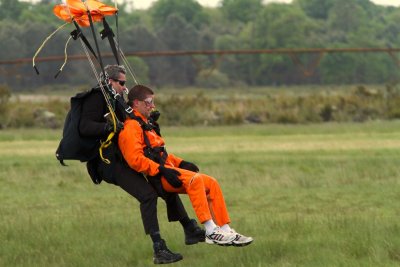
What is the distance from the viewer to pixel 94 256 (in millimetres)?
10469

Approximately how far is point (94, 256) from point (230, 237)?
1503 millimetres

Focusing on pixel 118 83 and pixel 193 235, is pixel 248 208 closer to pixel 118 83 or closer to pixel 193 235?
pixel 193 235

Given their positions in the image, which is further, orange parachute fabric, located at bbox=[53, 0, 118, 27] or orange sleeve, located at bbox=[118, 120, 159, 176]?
orange parachute fabric, located at bbox=[53, 0, 118, 27]

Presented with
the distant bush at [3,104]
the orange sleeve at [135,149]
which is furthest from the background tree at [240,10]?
the orange sleeve at [135,149]

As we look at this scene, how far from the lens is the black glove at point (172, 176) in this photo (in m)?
9.90

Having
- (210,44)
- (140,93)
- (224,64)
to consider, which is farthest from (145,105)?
(210,44)

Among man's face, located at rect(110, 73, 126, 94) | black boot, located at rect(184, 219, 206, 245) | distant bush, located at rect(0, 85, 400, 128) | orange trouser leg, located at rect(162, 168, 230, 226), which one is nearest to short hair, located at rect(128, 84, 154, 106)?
man's face, located at rect(110, 73, 126, 94)

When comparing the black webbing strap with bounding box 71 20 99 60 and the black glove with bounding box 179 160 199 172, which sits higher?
the black webbing strap with bounding box 71 20 99 60

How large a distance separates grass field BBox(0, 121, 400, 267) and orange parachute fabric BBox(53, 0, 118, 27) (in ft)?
7.49

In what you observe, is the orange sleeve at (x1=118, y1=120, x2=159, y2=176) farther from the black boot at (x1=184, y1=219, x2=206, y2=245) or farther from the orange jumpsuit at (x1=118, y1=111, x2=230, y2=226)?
the black boot at (x1=184, y1=219, x2=206, y2=245)

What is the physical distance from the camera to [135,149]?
9.89 metres

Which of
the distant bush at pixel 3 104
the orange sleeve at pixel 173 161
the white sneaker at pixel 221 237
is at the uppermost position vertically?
the orange sleeve at pixel 173 161

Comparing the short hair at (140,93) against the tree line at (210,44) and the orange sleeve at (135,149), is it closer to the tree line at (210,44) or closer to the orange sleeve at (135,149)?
the orange sleeve at (135,149)

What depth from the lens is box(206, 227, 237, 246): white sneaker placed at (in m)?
9.73
